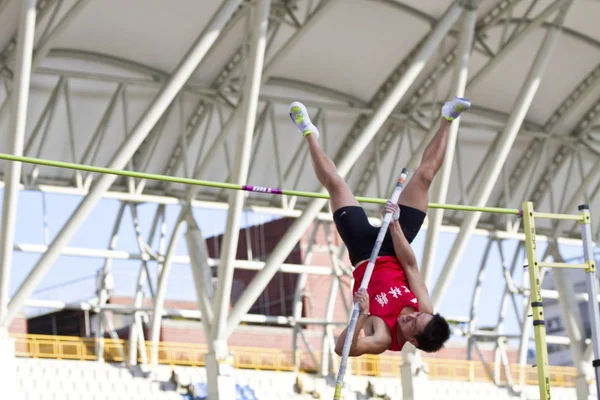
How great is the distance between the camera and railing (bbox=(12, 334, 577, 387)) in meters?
28.7

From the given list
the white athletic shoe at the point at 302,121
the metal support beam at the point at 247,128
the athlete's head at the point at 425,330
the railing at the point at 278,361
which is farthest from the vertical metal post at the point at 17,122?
the athlete's head at the point at 425,330

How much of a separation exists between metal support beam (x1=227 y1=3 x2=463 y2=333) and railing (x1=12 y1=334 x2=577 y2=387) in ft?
20.0

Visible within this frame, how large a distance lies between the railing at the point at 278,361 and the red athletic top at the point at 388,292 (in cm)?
1835

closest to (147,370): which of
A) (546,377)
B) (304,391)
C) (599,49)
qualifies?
(304,391)

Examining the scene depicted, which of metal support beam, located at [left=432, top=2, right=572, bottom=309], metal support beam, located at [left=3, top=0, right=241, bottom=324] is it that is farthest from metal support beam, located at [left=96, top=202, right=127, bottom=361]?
metal support beam, located at [left=432, top=2, right=572, bottom=309]

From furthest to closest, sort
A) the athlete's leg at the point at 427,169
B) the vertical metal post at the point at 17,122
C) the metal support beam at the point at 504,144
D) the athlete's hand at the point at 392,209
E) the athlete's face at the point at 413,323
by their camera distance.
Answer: the metal support beam at the point at 504,144 < the vertical metal post at the point at 17,122 < the athlete's leg at the point at 427,169 < the athlete's hand at the point at 392,209 < the athlete's face at the point at 413,323

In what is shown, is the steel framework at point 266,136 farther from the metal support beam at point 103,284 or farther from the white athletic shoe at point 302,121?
the white athletic shoe at point 302,121

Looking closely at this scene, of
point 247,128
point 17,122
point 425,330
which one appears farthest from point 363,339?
point 247,128

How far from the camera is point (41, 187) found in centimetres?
2589

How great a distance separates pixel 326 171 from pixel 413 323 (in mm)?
1600

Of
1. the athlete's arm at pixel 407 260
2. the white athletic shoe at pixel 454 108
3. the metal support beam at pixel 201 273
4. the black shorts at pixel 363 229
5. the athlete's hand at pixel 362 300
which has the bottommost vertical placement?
the athlete's hand at pixel 362 300

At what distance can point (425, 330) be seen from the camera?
358 inches

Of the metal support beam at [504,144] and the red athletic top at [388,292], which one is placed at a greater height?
the metal support beam at [504,144]

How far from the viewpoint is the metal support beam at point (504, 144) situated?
23.2m
